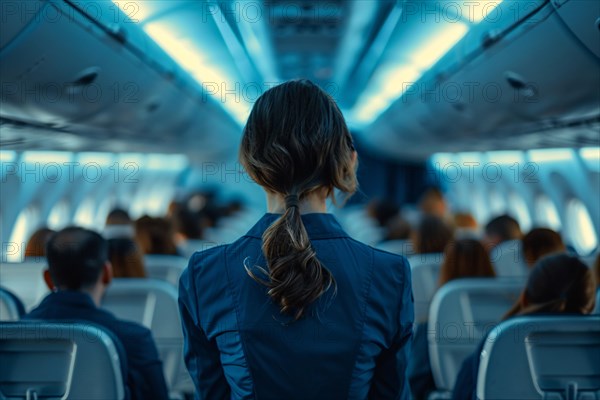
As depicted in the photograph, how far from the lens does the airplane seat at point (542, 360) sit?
9.35 ft

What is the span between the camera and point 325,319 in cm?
200

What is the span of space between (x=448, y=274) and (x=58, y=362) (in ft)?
9.22

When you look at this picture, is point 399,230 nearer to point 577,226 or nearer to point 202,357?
point 577,226

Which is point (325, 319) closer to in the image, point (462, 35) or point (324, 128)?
point (324, 128)

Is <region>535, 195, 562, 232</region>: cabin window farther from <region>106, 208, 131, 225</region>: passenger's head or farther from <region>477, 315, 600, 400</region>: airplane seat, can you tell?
<region>477, 315, 600, 400</region>: airplane seat

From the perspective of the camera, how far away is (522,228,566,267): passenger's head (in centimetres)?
522

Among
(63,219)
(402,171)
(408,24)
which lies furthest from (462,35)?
(402,171)

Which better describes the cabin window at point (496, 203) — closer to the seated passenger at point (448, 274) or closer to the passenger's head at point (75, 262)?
the seated passenger at point (448, 274)

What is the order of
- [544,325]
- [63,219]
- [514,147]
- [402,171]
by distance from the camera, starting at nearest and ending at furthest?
[544,325] → [514,147] → [63,219] → [402,171]

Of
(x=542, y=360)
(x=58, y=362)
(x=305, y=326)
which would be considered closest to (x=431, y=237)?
(x=542, y=360)

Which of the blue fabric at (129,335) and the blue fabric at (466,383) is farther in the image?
the blue fabric at (466,383)

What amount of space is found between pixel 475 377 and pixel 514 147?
22.9ft

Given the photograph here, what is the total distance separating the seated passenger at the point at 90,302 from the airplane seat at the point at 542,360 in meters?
1.30

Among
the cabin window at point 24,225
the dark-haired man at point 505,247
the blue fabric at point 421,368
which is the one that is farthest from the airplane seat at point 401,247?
the cabin window at point 24,225
